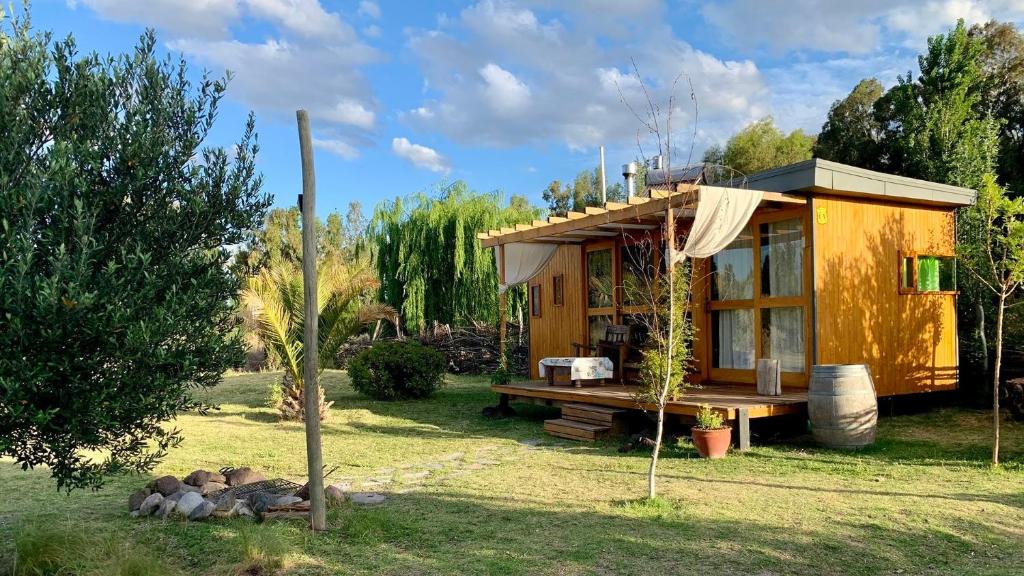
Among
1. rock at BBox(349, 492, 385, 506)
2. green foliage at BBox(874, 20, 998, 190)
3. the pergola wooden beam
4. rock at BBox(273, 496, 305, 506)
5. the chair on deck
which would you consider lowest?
rock at BBox(349, 492, 385, 506)

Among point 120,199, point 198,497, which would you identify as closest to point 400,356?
point 198,497

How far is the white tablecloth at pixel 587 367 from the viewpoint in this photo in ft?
32.5

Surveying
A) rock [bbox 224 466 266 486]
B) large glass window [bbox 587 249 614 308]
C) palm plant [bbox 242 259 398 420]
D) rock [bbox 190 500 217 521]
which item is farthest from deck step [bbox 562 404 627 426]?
rock [bbox 190 500 217 521]

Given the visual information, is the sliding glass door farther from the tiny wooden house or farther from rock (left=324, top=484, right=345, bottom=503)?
rock (left=324, top=484, right=345, bottom=503)

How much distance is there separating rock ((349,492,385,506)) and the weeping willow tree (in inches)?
508

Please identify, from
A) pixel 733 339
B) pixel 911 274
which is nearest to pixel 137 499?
pixel 733 339

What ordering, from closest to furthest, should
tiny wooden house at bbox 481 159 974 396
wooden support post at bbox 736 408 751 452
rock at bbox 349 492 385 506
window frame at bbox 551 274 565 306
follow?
rock at bbox 349 492 385 506
wooden support post at bbox 736 408 751 452
tiny wooden house at bbox 481 159 974 396
window frame at bbox 551 274 565 306

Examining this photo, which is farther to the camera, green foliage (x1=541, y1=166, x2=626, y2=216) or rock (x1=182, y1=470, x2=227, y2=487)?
green foliage (x1=541, y1=166, x2=626, y2=216)

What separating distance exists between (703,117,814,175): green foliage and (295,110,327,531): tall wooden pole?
2252 cm

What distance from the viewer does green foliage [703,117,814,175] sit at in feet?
84.3

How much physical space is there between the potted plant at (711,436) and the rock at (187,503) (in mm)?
4497

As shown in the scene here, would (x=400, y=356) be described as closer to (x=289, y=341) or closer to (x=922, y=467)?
(x=289, y=341)

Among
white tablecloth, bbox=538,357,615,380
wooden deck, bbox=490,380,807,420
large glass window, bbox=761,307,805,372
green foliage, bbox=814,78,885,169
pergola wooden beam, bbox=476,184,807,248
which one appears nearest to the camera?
wooden deck, bbox=490,380,807,420

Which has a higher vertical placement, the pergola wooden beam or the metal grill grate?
the pergola wooden beam
